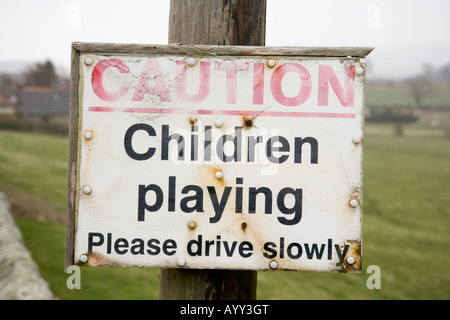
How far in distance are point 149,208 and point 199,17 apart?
64cm

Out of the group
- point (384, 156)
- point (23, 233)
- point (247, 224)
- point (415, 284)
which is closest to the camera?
point (247, 224)

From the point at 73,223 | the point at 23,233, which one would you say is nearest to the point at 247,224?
the point at 73,223

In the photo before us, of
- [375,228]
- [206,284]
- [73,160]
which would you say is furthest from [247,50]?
[375,228]

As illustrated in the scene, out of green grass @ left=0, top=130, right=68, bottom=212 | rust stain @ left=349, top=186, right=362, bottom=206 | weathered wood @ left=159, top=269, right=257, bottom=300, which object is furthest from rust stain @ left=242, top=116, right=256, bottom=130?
green grass @ left=0, top=130, right=68, bottom=212

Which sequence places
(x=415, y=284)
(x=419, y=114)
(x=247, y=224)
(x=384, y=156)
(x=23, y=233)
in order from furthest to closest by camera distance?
(x=419, y=114)
(x=384, y=156)
(x=415, y=284)
(x=23, y=233)
(x=247, y=224)

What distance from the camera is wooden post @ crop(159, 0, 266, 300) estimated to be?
1554 millimetres

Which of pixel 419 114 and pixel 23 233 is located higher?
pixel 419 114

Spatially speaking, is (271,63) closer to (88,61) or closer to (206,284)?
(88,61)

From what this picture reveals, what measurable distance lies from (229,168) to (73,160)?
1.62 ft

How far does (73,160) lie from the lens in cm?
152

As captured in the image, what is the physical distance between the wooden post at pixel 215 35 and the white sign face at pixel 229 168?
100 mm

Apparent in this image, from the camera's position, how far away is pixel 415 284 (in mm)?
10375

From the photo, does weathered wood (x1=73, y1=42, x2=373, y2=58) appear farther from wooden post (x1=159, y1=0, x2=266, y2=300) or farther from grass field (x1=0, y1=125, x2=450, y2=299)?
grass field (x1=0, y1=125, x2=450, y2=299)

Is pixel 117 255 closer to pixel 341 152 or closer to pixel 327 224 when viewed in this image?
pixel 327 224
